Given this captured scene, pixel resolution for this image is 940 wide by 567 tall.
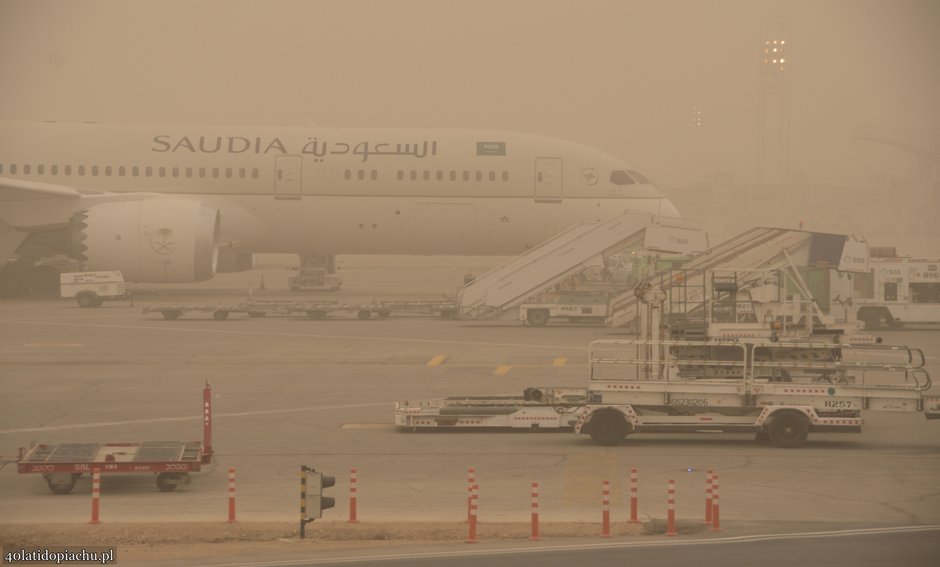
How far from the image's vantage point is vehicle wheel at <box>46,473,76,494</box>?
17.6 metres

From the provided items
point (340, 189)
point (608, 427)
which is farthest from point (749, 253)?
point (608, 427)

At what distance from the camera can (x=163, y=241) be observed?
46.3 metres

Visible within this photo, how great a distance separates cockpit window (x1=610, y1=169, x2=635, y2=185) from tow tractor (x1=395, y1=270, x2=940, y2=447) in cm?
2460

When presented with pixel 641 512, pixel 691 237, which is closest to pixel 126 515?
pixel 641 512

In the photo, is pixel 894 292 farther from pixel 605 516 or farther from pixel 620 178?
pixel 605 516

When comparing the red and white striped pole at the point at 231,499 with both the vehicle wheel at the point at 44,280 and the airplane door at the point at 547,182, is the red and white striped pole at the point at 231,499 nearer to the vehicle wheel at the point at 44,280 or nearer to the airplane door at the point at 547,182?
the airplane door at the point at 547,182

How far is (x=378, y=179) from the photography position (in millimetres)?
48812

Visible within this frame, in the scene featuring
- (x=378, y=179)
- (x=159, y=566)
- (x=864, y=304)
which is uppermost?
(x=378, y=179)

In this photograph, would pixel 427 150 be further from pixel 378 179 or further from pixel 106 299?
pixel 106 299

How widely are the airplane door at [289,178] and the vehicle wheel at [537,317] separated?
11352 millimetres

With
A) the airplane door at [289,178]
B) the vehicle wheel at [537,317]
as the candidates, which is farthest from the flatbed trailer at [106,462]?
the airplane door at [289,178]

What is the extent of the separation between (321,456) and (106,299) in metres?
29.0

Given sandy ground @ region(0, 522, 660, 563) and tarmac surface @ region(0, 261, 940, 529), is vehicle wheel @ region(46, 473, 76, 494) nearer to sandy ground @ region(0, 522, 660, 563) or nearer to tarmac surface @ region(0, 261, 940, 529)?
tarmac surface @ region(0, 261, 940, 529)

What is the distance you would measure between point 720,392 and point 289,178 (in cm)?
3016
